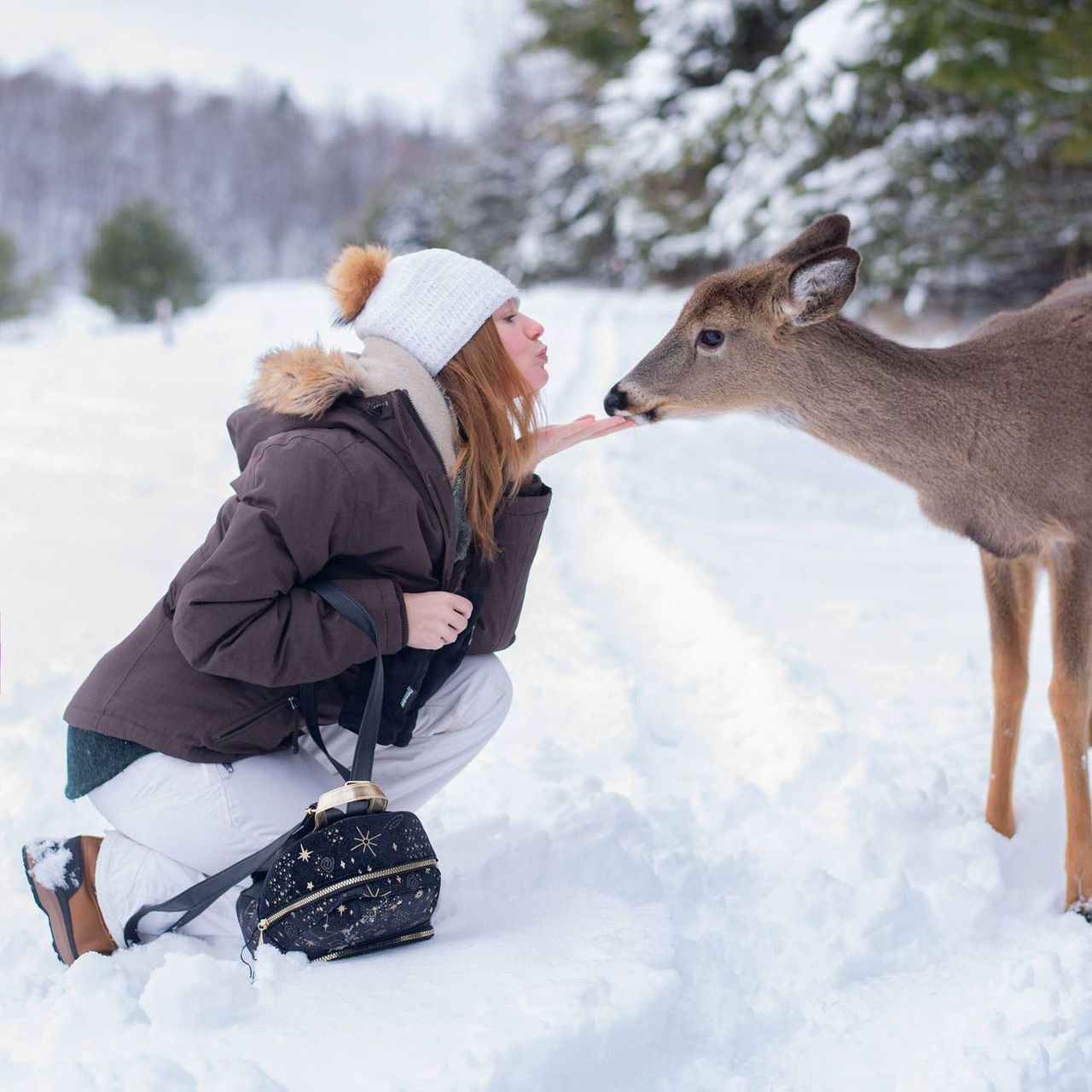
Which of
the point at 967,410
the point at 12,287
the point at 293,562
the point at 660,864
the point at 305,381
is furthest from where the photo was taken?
the point at 12,287

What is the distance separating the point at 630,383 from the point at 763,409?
1.45 ft

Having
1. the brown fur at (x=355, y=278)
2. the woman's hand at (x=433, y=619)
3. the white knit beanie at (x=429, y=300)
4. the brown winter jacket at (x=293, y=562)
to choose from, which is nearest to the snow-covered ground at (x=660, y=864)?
the brown winter jacket at (x=293, y=562)

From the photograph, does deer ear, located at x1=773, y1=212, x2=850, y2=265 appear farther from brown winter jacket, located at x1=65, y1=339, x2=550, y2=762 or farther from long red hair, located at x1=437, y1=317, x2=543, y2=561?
brown winter jacket, located at x1=65, y1=339, x2=550, y2=762

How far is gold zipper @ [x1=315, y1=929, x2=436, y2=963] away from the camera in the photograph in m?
2.55

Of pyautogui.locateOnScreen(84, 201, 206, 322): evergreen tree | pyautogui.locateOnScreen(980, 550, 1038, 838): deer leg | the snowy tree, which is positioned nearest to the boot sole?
pyautogui.locateOnScreen(980, 550, 1038, 838): deer leg

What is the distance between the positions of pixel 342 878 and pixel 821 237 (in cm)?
242

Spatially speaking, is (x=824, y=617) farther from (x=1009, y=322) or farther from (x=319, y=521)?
(x=319, y=521)

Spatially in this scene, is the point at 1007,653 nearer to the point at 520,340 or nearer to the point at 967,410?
the point at 967,410

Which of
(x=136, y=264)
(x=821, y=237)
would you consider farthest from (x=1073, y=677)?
(x=136, y=264)

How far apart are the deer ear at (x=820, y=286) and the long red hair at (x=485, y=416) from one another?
1005 millimetres

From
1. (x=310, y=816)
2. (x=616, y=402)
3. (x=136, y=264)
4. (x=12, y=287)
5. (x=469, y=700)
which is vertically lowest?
(x=12, y=287)

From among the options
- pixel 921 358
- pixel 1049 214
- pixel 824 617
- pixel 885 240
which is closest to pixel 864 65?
pixel 885 240

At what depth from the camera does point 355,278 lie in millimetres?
3010

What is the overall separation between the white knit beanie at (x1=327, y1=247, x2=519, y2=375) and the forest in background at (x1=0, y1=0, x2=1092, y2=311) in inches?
210
